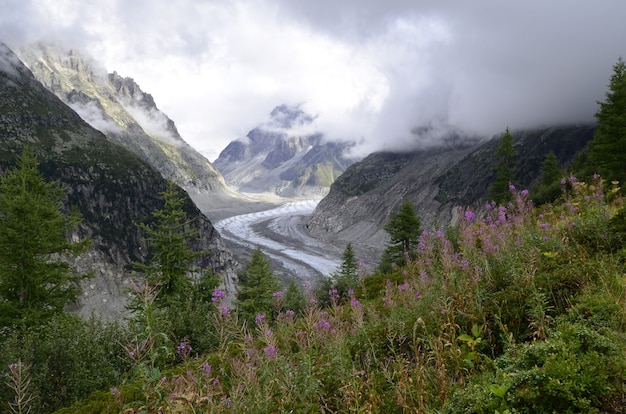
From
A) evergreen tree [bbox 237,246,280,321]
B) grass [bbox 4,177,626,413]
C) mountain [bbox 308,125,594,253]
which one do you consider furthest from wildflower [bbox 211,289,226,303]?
mountain [bbox 308,125,594,253]

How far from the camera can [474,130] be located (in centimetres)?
18350

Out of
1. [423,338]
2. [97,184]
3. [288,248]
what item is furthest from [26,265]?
[288,248]

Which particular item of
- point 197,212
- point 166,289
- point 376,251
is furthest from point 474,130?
point 166,289

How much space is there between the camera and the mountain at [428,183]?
108875 mm

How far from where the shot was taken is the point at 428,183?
142625 mm

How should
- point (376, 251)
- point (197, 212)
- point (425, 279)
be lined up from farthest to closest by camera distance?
point (376, 251) → point (197, 212) → point (425, 279)

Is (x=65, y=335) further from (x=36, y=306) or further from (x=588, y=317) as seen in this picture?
(x=588, y=317)

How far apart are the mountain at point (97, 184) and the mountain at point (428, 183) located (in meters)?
69.9

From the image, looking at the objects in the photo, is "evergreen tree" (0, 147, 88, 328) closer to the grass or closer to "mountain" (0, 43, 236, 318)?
the grass

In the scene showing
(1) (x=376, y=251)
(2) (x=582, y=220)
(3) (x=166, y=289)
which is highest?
(2) (x=582, y=220)

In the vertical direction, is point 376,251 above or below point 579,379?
below

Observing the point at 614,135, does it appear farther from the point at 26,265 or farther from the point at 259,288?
the point at 26,265

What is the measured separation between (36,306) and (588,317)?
19.4m

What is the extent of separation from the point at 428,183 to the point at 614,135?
122 m
